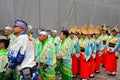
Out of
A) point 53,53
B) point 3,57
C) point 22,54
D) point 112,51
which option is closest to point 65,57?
point 53,53

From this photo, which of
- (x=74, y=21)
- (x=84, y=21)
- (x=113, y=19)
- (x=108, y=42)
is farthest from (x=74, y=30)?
(x=113, y=19)

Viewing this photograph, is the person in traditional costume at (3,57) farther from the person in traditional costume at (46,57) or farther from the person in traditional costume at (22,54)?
the person in traditional costume at (46,57)

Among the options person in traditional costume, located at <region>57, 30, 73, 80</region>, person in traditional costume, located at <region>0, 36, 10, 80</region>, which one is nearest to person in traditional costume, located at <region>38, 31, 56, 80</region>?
person in traditional costume, located at <region>0, 36, 10, 80</region>

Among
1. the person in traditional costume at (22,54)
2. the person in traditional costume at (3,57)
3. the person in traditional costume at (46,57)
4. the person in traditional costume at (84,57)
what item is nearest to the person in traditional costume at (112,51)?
the person in traditional costume at (84,57)

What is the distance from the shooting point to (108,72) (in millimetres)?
8742

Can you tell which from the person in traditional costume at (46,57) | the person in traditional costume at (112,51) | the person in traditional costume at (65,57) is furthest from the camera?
the person in traditional costume at (112,51)

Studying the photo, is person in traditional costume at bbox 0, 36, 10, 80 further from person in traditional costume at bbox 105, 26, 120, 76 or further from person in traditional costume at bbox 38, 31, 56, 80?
person in traditional costume at bbox 105, 26, 120, 76

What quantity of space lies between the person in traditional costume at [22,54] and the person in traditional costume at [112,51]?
5338 millimetres

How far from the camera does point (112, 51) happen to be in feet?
27.9

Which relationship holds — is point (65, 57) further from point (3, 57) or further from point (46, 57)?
point (3, 57)

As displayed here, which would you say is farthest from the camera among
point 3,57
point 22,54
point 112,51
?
point 112,51

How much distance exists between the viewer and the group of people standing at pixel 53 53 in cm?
346

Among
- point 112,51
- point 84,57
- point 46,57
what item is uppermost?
point 46,57

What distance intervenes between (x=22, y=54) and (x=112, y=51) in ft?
18.5
